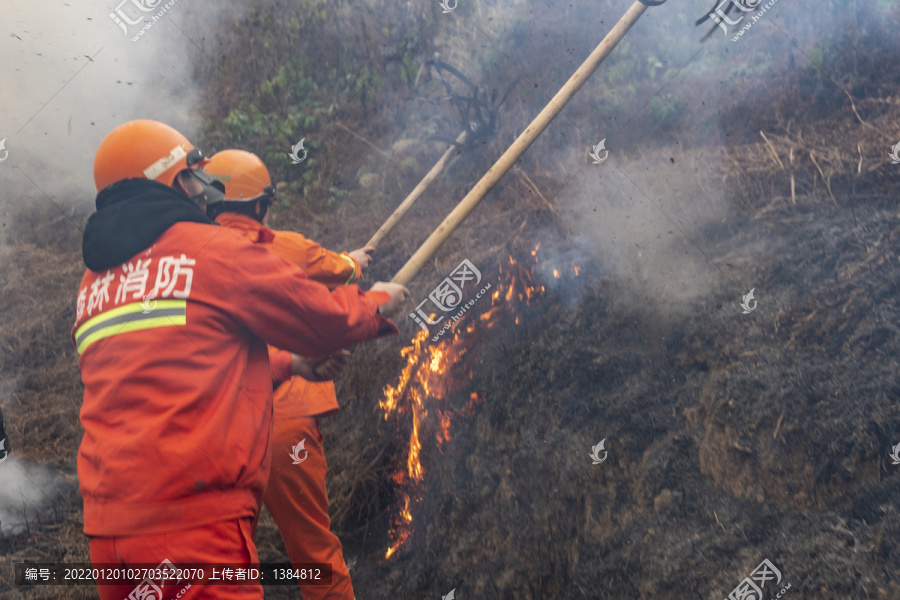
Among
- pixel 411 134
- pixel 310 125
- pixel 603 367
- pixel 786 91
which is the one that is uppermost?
pixel 310 125

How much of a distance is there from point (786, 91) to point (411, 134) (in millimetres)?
3622

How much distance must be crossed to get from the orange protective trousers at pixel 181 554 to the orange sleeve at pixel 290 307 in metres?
0.93

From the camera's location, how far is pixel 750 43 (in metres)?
5.65

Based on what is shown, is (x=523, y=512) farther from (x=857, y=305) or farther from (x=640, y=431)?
(x=857, y=305)

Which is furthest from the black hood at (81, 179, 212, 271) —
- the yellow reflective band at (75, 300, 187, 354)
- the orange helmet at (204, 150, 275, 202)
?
the orange helmet at (204, 150, 275, 202)

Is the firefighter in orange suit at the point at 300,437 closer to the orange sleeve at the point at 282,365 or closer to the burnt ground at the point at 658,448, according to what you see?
the orange sleeve at the point at 282,365

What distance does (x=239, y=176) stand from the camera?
4.31 m

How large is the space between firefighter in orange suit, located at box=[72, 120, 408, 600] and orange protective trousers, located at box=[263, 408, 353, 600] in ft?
2.96

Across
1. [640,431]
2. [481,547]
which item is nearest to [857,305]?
[640,431]

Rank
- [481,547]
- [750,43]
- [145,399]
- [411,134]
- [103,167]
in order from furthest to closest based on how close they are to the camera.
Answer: [411,134]
[750,43]
[481,547]
[103,167]
[145,399]

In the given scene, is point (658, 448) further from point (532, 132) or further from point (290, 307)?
point (290, 307)

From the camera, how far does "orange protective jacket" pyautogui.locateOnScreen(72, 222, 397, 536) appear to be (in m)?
2.50

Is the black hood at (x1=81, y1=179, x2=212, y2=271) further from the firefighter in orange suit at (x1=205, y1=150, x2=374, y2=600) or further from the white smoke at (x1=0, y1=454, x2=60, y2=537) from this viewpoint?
the white smoke at (x1=0, y1=454, x2=60, y2=537)

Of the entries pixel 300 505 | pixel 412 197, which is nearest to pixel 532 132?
pixel 412 197
